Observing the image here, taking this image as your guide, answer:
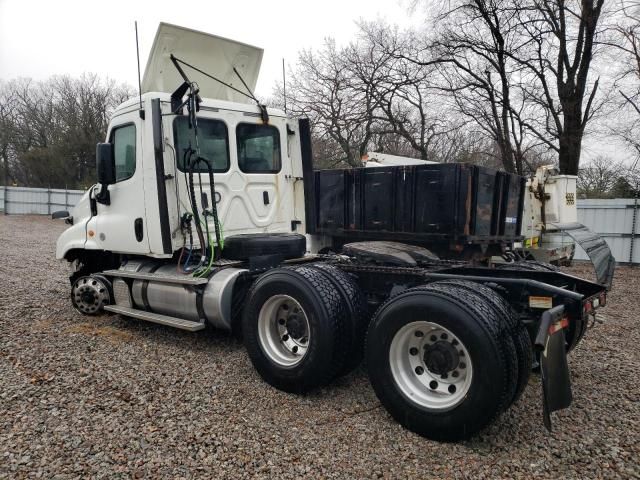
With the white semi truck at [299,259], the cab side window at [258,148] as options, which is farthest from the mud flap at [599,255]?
the cab side window at [258,148]

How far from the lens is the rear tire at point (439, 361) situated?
3002 millimetres

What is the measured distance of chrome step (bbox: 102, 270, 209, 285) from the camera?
5.02 m

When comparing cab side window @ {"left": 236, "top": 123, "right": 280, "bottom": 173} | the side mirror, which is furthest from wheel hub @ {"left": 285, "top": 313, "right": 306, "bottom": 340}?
the side mirror

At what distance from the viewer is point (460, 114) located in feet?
63.4

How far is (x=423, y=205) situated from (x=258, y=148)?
2.77 metres

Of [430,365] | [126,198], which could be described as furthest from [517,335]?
[126,198]

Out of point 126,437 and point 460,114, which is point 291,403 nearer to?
point 126,437

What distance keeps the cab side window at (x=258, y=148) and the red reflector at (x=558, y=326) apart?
384 centimetres

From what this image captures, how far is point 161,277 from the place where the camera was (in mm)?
5340

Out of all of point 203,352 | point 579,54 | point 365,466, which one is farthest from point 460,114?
point 365,466

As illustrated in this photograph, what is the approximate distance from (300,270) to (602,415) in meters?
2.60

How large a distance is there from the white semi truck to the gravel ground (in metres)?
0.28

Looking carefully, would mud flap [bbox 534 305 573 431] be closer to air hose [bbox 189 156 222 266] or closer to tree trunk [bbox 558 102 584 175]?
air hose [bbox 189 156 222 266]

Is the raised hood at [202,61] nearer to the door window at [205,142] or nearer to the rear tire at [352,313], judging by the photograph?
the door window at [205,142]
